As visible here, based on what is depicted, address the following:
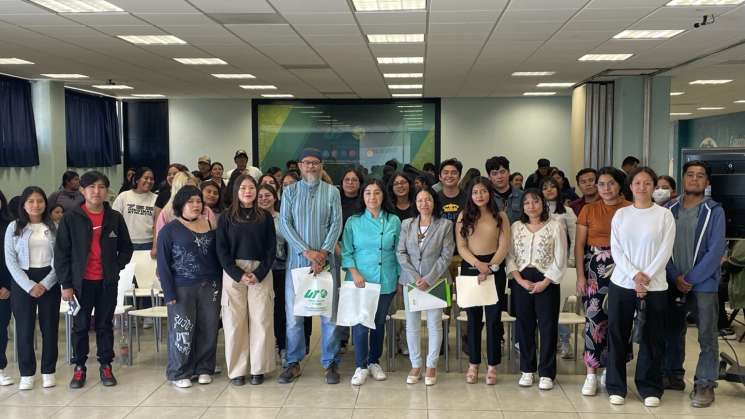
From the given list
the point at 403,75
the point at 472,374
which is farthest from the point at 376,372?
the point at 403,75

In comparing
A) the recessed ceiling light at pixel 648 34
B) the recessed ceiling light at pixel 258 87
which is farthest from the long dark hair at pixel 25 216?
the recessed ceiling light at pixel 258 87

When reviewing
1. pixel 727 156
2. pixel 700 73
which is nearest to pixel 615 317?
pixel 727 156

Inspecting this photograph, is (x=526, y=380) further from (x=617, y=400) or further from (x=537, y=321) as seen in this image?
(x=617, y=400)

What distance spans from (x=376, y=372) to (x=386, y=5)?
3335mm

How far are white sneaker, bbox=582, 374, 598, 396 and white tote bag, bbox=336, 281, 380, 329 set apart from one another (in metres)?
1.51

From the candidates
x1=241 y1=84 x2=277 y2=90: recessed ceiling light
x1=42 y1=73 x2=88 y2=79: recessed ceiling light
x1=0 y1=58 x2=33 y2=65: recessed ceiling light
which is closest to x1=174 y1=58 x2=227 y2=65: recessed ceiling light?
x1=0 y1=58 x2=33 y2=65: recessed ceiling light

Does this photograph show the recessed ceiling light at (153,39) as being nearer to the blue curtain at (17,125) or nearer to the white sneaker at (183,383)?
the white sneaker at (183,383)

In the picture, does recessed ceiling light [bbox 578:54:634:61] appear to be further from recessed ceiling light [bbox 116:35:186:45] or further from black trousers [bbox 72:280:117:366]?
black trousers [bbox 72:280:117:366]

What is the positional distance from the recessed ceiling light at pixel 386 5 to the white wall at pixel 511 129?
9.97 m

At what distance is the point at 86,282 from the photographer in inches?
194

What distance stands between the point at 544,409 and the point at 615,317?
0.76 m

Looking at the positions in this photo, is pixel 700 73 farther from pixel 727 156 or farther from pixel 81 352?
pixel 81 352

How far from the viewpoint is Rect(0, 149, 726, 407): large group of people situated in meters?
4.67

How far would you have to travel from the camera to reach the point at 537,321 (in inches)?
195
